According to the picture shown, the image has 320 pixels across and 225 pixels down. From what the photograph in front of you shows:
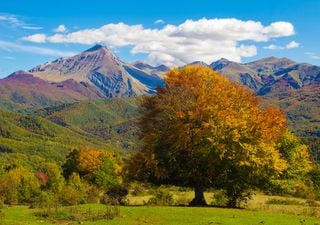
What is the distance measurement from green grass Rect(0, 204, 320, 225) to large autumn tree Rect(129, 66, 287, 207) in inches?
246

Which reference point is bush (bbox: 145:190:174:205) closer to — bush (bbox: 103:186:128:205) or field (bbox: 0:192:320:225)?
bush (bbox: 103:186:128:205)

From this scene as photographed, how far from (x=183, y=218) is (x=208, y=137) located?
1005 cm

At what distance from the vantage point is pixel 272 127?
140 feet

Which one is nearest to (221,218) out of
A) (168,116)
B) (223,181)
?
(223,181)

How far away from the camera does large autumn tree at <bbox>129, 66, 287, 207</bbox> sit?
40062mm

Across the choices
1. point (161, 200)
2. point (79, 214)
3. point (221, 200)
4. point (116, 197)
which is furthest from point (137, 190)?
point (79, 214)

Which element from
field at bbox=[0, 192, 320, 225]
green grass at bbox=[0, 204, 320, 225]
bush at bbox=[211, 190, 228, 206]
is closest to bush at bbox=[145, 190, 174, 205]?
bush at bbox=[211, 190, 228, 206]

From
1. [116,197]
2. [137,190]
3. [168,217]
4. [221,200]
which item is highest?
[168,217]

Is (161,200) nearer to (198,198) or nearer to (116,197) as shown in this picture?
(198,198)

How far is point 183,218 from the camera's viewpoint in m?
31.4

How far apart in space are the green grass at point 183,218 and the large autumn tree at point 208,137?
246 inches

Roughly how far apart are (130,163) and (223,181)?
9195 millimetres

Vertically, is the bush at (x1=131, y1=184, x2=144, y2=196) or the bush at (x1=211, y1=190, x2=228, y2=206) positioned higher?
the bush at (x1=211, y1=190, x2=228, y2=206)

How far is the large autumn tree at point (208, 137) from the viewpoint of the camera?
1577 inches
